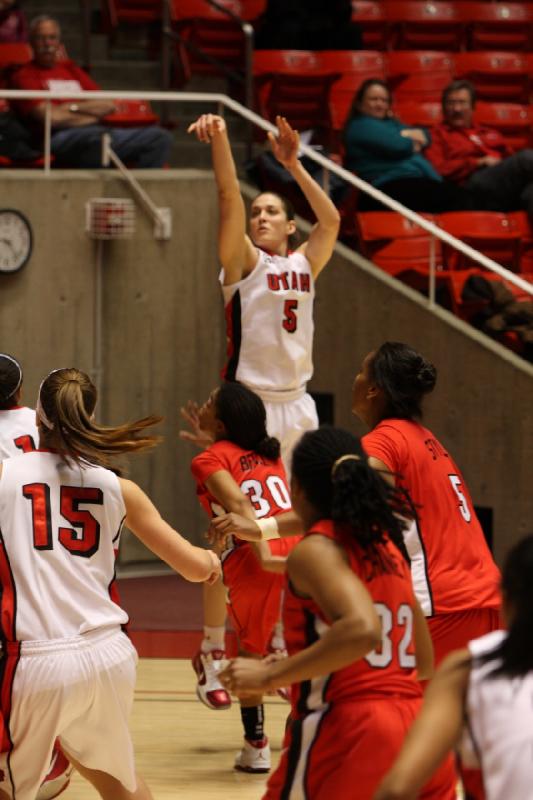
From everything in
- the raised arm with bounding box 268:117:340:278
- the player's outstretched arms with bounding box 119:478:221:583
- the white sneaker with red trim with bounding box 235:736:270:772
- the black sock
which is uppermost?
the raised arm with bounding box 268:117:340:278

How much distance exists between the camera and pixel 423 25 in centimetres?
1202

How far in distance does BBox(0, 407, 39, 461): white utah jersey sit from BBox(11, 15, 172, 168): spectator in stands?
3910mm

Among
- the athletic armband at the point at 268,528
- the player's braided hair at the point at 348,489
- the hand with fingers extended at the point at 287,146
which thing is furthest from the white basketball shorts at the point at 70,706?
the hand with fingers extended at the point at 287,146

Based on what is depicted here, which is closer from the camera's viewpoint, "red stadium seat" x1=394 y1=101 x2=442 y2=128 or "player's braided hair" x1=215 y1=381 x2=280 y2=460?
"player's braided hair" x1=215 y1=381 x2=280 y2=460

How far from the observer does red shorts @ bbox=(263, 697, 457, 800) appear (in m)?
3.23

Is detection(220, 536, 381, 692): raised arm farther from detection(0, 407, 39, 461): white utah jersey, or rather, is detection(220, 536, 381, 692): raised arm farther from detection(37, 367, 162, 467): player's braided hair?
detection(0, 407, 39, 461): white utah jersey

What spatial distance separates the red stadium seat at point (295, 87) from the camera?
34.8 ft

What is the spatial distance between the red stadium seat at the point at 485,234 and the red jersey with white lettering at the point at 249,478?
407 cm

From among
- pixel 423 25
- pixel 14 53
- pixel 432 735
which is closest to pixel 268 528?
pixel 432 735

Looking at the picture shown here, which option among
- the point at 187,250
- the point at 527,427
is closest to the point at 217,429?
the point at 527,427


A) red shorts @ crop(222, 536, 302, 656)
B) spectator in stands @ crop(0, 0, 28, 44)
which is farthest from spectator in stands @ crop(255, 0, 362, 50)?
red shorts @ crop(222, 536, 302, 656)

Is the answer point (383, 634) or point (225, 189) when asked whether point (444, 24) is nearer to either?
point (225, 189)

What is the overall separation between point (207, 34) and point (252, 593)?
6593 mm

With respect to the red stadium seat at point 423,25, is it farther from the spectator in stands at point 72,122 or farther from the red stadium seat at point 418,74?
the spectator in stands at point 72,122
